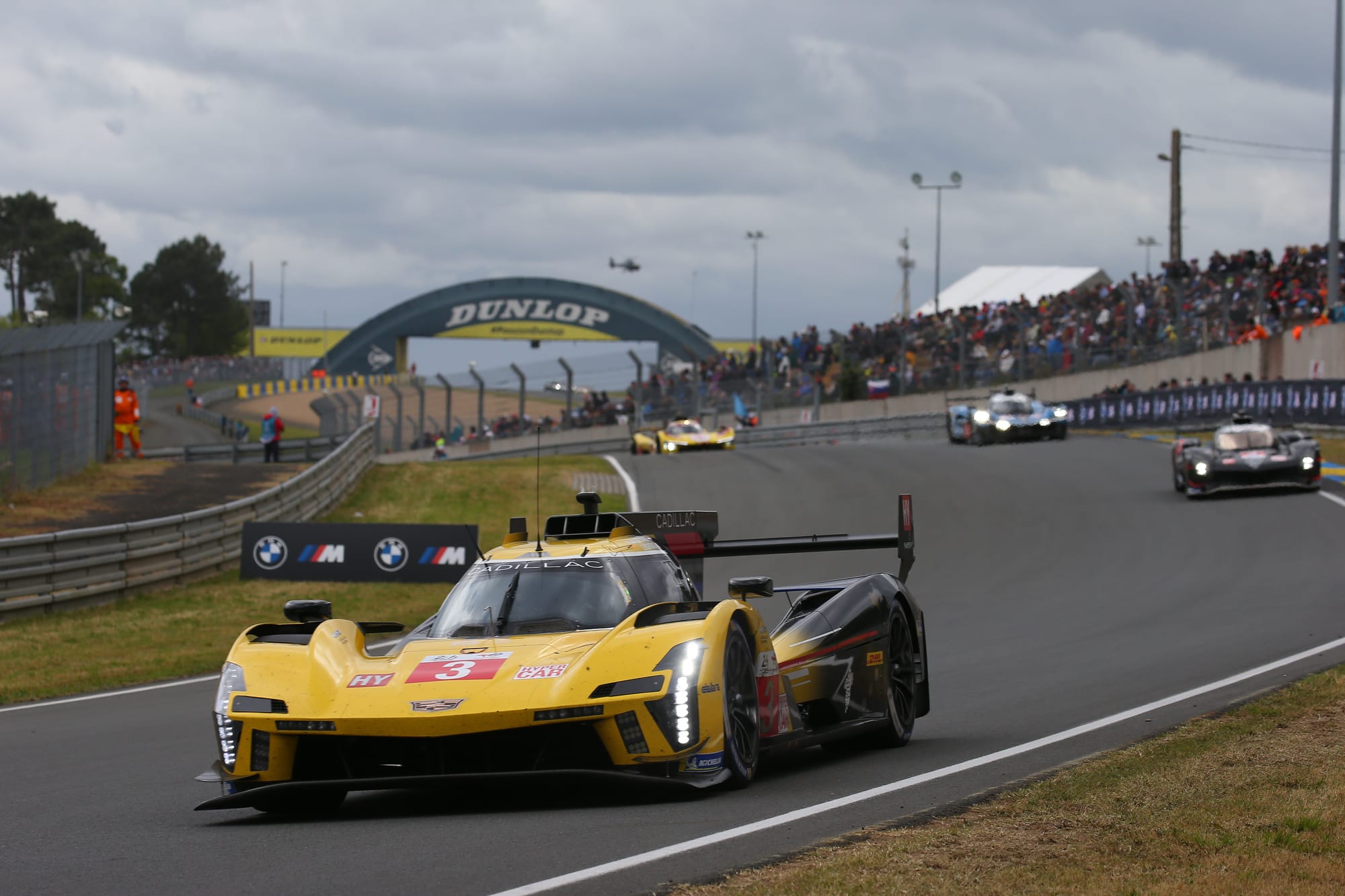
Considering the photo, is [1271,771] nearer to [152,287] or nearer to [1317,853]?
[1317,853]

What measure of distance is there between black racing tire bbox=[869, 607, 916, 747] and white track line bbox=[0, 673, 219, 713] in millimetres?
7427

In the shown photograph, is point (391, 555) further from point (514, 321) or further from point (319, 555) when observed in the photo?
point (514, 321)

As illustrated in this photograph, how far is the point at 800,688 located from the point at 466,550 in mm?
14316

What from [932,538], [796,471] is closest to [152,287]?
[796,471]

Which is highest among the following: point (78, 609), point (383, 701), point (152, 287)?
point (152, 287)

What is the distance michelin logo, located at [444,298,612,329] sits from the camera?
8688 centimetres

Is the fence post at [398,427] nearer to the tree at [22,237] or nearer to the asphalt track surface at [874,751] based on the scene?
the asphalt track surface at [874,751]

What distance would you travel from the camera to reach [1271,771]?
7168 mm

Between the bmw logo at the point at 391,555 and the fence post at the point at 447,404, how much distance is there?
23.8 m

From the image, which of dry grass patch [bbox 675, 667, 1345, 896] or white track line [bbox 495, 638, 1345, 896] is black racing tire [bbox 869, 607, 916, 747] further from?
dry grass patch [bbox 675, 667, 1345, 896]

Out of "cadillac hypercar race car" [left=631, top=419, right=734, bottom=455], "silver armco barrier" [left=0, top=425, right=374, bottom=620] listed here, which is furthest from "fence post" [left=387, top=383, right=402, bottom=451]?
"silver armco barrier" [left=0, top=425, right=374, bottom=620]

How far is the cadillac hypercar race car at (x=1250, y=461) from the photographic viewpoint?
27.3 m

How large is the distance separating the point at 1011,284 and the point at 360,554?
191 feet

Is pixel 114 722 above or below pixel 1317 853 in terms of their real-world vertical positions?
below
